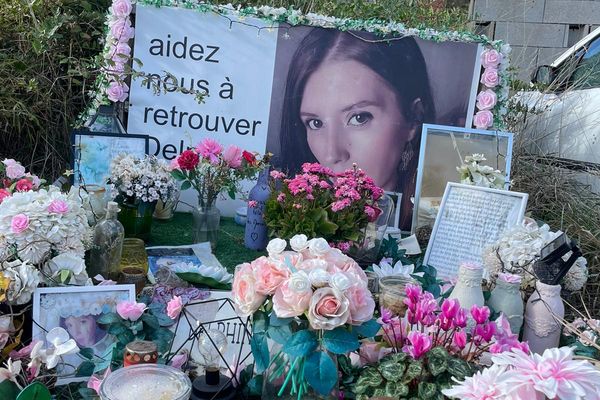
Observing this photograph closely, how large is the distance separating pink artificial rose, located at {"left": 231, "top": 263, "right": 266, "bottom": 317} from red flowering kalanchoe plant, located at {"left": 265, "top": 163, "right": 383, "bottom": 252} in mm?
1016

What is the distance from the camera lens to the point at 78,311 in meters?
1.41

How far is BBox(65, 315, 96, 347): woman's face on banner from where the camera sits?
1.40 metres

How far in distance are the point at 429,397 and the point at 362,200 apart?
4.01 feet

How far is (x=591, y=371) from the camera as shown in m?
0.84

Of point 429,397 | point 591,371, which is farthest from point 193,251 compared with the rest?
point 591,371

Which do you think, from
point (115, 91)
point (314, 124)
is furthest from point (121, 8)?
point (314, 124)

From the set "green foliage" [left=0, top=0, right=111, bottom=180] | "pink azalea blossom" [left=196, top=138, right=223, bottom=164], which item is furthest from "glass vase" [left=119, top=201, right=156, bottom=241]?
"green foliage" [left=0, top=0, right=111, bottom=180]

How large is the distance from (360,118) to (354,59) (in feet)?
1.10

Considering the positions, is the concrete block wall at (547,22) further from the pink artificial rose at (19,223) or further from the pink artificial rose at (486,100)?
the pink artificial rose at (19,223)

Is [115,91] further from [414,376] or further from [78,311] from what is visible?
[414,376]

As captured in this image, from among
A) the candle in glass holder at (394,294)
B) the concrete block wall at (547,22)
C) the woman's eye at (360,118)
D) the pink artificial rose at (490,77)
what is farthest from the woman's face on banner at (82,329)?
the concrete block wall at (547,22)

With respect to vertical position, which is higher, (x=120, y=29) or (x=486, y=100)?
(x=120, y=29)

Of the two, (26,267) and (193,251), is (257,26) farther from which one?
(26,267)

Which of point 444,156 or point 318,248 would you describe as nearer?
point 318,248
